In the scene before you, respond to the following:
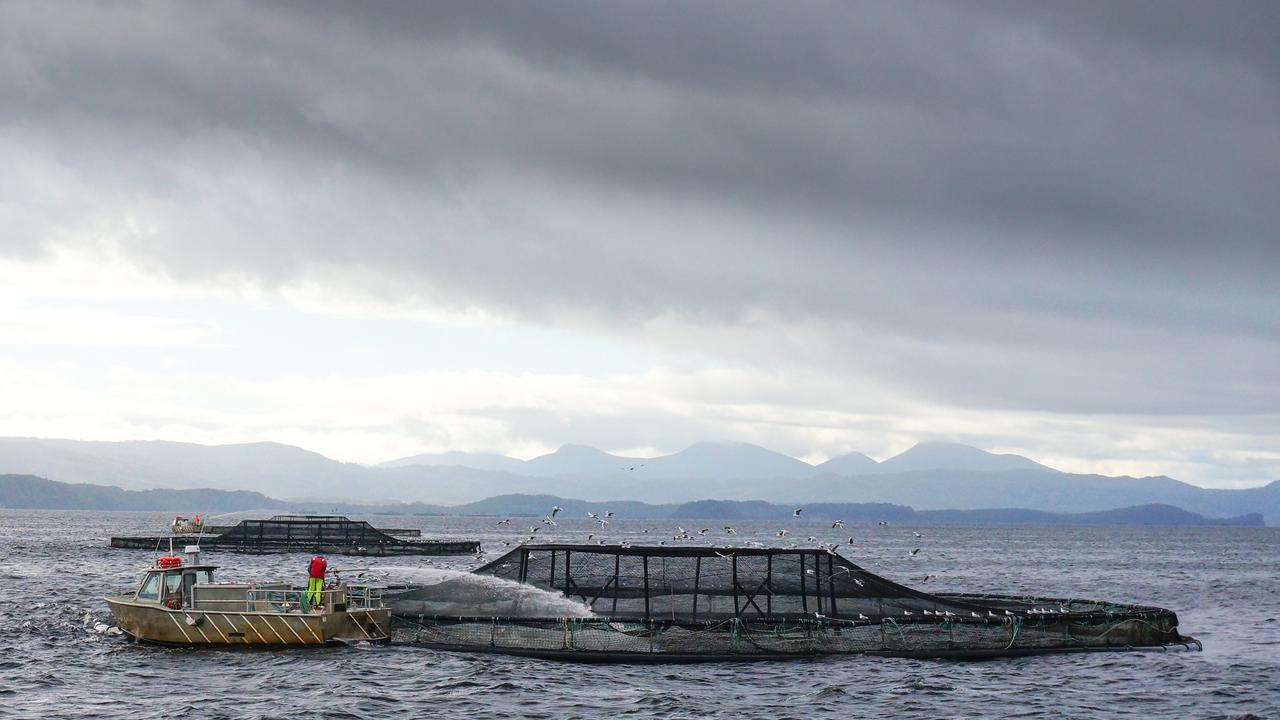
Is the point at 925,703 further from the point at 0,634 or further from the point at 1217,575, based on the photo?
the point at 1217,575

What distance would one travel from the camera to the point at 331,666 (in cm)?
4572

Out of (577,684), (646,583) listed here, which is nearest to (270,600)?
(577,684)

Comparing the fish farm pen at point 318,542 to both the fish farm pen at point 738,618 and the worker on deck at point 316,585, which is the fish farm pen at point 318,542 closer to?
the fish farm pen at point 738,618

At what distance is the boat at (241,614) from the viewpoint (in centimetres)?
4781

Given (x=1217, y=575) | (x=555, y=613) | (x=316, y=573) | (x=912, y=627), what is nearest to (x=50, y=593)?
(x=316, y=573)

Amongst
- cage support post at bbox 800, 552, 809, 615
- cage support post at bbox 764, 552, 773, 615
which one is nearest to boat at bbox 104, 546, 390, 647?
cage support post at bbox 764, 552, 773, 615

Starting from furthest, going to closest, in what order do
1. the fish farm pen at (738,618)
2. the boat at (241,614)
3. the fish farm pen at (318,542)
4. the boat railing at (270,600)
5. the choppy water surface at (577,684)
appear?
1. the fish farm pen at (318,542)
2. the boat railing at (270,600)
3. the boat at (241,614)
4. the fish farm pen at (738,618)
5. the choppy water surface at (577,684)

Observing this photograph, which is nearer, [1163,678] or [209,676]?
[209,676]

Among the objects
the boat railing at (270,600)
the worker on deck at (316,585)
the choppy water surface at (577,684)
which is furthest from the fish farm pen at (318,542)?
the worker on deck at (316,585)

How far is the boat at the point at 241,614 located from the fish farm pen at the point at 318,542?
79684 mm

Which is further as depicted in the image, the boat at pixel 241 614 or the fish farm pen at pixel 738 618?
the boat at pixel 241 614

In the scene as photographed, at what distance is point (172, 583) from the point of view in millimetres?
49375

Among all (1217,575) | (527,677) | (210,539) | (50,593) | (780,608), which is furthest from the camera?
(210,539)

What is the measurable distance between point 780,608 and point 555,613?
9687 mm
